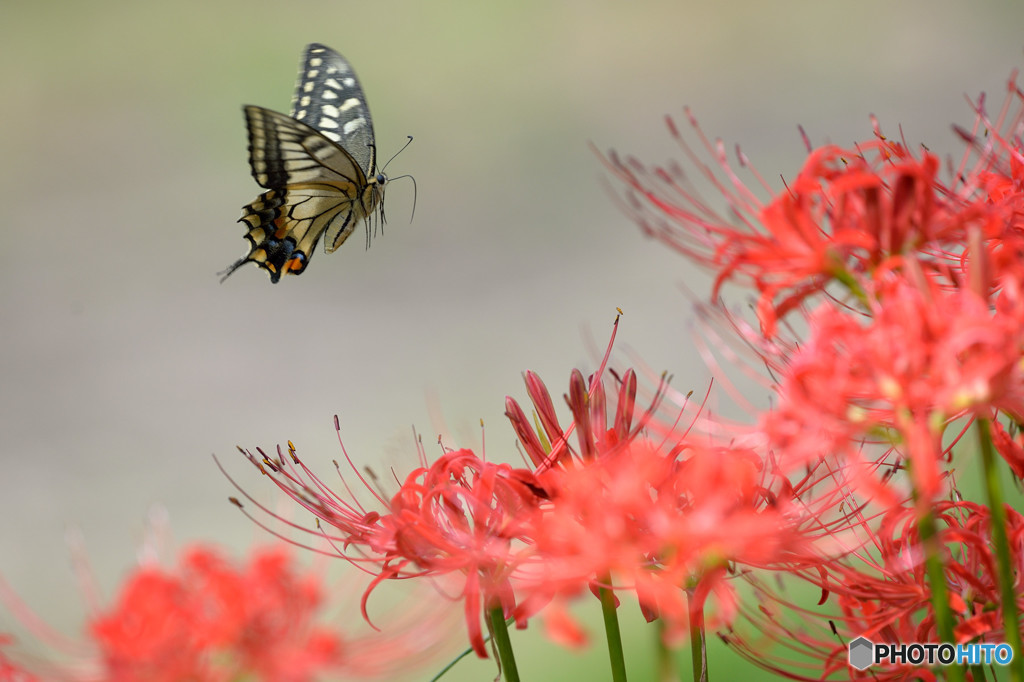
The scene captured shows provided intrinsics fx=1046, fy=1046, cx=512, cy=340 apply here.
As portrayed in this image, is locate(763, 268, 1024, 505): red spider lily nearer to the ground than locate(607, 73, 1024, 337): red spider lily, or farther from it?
nearer to the ground

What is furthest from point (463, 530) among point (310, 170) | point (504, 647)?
point (310, 170)

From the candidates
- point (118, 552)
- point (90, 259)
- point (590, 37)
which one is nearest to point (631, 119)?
point (590, 37)

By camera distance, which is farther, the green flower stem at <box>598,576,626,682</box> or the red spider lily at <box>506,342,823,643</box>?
the green flower stem at <box>598,576,626,682</box>

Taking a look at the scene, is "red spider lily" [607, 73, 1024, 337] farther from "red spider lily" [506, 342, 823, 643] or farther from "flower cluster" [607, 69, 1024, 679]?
"red spider lily" [506, 342, 823, 643]

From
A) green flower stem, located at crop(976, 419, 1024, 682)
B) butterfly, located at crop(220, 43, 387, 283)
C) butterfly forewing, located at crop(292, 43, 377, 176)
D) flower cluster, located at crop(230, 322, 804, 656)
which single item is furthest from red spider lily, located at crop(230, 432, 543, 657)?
butterfly forewing, located at crop(292, 43, 377, 176)

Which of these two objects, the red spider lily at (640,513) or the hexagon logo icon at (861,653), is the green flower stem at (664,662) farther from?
the hexagon logo icon at (861,653)

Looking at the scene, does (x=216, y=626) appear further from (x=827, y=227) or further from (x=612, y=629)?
(x=827, y=227)
